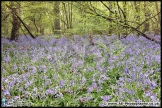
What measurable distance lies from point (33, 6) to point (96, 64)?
5403 millimetres

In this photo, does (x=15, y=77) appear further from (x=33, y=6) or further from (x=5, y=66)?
(x=33, y=6)

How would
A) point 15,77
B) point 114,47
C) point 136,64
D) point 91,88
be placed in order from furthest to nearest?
1. point 114,47
2. point 136,64
3. point 15,77
4. point 91,88

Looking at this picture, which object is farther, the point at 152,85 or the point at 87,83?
the point at 87,83

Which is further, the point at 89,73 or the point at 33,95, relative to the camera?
the point at 89,73

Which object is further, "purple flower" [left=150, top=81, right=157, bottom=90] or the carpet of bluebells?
"purple flower" [left=150, top=81, right=157, bottom=90]

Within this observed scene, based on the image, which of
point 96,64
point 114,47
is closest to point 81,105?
point 96,64

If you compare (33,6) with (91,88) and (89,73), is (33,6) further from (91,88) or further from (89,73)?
(91,88)

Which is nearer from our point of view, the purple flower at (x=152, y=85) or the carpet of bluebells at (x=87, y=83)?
the carpet of bluebells at (x=87, y=83)

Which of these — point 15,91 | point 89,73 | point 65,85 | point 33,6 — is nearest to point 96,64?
point 89,73

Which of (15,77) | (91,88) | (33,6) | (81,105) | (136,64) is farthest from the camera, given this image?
(33,6)

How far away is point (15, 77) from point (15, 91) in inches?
24.4

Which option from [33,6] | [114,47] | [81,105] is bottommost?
[81,105]

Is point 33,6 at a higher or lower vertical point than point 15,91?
higher

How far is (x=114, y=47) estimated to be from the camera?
23.0 ft
